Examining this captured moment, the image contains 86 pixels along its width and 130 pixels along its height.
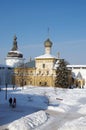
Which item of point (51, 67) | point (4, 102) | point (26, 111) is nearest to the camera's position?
point (26, 111)

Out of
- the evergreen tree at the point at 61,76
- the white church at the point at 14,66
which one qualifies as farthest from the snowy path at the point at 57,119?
the white church at the point at 14,66

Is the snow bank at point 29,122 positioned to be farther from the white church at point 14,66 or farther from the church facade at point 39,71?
the white church at point 14,66

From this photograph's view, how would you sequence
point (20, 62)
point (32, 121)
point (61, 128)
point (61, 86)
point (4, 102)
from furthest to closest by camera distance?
point (20, 62)
point (61, 86)
point (4, 102)
point (32, 121)
point (61, 128)

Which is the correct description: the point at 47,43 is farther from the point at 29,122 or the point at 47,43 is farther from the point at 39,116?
the point at 29,122

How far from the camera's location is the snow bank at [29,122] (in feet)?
80.8

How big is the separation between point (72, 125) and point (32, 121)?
10.8 feet

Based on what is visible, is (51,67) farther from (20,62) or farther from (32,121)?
(32,121)

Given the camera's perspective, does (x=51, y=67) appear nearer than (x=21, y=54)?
Yes

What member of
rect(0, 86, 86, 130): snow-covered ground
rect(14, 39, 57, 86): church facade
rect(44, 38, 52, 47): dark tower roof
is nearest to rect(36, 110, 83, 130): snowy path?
rect(0, 86, 86, 130): snow-covered ground

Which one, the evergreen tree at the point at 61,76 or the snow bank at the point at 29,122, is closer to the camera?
the snow bank at the point at 29,122

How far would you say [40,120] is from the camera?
2888 cm

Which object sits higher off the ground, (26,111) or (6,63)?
(6,63)

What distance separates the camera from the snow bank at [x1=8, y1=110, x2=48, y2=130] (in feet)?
80.8

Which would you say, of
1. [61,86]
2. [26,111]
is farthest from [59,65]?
[26,111]
